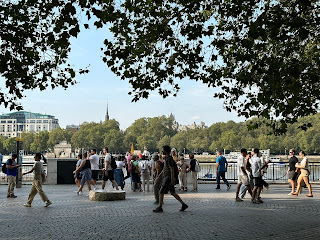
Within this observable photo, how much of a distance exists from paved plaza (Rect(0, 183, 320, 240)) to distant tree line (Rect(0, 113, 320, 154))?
108541 millimetres

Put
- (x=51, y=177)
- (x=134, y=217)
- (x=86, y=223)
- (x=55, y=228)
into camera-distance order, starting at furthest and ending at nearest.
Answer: (x=51, y=177) → (x=134, y=217) → (x=86, y=223) → (x=55, y=228)

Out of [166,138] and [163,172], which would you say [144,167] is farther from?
[166,138]

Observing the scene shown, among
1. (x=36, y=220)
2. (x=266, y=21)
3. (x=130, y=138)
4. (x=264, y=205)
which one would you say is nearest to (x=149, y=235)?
(x=36, y=220)

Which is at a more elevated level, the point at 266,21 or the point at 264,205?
the point at 266,21

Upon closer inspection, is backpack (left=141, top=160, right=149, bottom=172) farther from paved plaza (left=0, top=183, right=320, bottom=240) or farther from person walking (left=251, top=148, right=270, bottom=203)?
person walking (left=251, top=148, right=270, bottom=203)

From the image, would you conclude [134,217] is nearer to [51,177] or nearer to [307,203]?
[307,203]

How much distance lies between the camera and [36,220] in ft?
35.0

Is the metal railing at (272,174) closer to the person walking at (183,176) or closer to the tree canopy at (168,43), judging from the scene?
the person walking at (183,176)

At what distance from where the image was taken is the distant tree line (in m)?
125

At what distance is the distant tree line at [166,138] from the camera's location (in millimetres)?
125438

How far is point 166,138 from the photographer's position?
15425 cm

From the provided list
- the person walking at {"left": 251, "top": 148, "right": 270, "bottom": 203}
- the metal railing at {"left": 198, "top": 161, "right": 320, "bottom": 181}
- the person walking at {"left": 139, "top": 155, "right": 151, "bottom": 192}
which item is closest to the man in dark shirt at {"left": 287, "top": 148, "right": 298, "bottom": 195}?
the metal railing at {"left": 198, "top": 161, "right": 320, "bottom": 181}

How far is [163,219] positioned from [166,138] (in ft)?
471

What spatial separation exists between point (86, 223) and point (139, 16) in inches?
178
